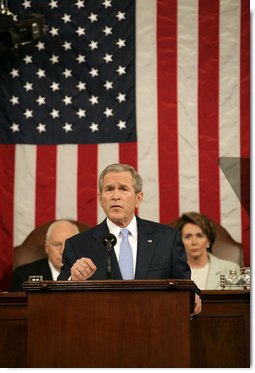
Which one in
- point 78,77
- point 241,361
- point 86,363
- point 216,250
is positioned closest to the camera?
point 86,363

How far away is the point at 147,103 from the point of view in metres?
7.47

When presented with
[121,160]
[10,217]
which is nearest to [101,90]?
[121,160]

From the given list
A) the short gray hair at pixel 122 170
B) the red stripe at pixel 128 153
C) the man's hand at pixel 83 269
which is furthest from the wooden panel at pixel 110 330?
the red stripe at pixel 128 153

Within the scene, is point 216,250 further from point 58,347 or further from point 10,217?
point 58,347

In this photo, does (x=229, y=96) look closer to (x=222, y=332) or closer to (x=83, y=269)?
(x=222, y=332)

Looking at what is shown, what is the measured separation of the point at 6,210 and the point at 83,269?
13.3ft

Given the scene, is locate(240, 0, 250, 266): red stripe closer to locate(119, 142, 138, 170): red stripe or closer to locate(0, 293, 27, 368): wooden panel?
locate(119, 142, 138, 170): red stripe

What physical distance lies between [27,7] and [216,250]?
2.99 meters

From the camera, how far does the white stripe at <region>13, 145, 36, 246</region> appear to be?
742cm

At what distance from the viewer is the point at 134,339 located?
3283 millimetres

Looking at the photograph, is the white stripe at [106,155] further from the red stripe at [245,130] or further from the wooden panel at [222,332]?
the wooden panel at [222,332]

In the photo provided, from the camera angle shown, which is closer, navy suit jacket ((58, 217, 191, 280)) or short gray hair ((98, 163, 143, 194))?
navy suit jacket ((58, 217, 191, 280))

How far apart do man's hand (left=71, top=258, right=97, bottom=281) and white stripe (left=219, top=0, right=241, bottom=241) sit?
4.01m

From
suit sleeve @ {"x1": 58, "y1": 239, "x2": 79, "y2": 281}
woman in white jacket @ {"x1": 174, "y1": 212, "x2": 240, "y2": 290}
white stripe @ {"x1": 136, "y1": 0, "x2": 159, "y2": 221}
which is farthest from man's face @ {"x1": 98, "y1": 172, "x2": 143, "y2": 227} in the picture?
white stripe @ {"x1": 136, "y1": 0, "x2": 159, "y2": 221}
